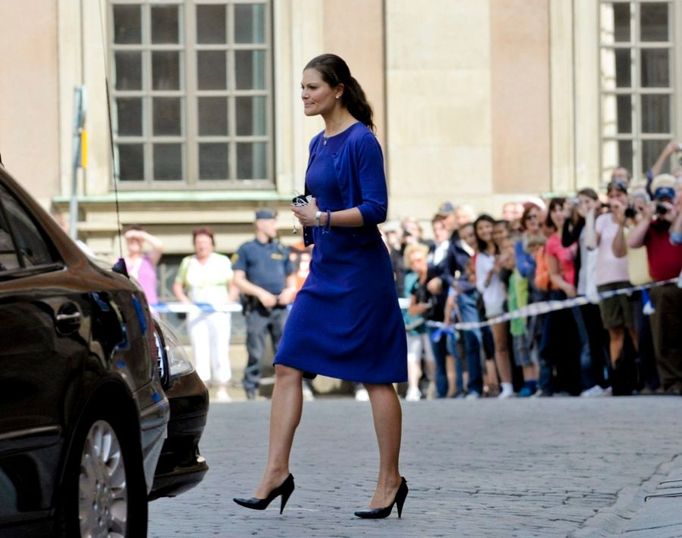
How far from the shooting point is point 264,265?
2056 centimetres

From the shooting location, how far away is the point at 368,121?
8539 millimetres

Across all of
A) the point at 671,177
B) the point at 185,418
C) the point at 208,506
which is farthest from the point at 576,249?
the point at 185,418

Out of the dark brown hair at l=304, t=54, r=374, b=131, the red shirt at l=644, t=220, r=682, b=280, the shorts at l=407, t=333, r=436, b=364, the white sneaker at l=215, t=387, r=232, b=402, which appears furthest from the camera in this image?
→ the shorts at l=407, t=333, r=436, b=364

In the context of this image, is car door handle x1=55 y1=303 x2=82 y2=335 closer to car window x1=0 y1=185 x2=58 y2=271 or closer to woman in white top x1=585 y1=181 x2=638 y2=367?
car window x1=0 y1=185 x2=58 y2=271

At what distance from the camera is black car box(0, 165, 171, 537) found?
559 cm

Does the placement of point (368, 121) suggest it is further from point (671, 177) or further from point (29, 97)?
point (29, 97)

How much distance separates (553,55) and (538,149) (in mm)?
1083

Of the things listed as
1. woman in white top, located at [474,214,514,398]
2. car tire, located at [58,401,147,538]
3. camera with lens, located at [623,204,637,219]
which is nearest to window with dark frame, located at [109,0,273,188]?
woman in white top, located at [474,214,514,398]

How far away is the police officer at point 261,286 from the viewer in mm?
20562

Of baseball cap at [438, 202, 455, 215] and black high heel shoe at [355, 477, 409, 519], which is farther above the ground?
baseball cap at [438, 202, 455, 215]

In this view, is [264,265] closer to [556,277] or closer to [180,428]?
[556,277]

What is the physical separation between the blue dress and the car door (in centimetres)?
221

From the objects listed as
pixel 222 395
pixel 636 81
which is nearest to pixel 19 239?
pixel 222 395

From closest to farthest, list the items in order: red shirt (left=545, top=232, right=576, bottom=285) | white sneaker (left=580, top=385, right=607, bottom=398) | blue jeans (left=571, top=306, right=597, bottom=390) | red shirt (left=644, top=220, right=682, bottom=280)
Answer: red shirt (left=644, top=220, right=682, bottom=280) < white sneaker (left=580, top=385, right=607, bottom=398) < blue jeans (left=571, top=306, right=597, bottom=390) < red shirt (left=545, top=232, right=576, bottom=285)
